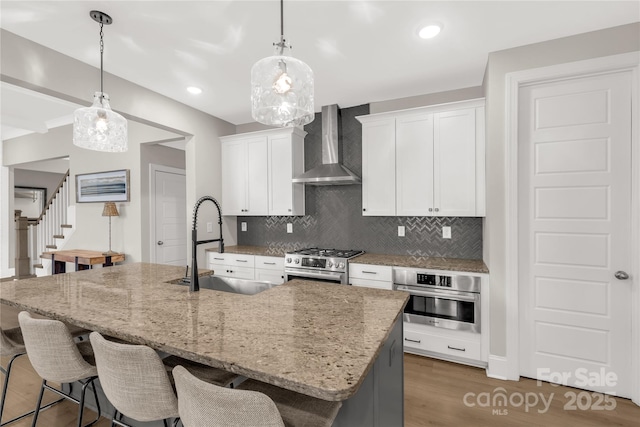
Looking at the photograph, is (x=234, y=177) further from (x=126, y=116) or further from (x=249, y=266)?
(x=126, y=116)

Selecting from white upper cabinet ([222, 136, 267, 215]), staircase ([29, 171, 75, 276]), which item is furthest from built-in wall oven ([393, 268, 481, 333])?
staircase ([29, 171, 75, 276])

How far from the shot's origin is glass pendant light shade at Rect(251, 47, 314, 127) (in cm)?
154

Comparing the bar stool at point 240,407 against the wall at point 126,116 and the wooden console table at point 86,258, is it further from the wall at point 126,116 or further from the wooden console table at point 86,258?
the wooden console table at point 86,258

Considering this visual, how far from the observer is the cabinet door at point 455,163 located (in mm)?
2898

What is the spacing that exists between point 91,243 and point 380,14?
5438 millimetres

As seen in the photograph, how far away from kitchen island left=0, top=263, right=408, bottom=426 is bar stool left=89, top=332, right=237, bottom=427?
6 cm

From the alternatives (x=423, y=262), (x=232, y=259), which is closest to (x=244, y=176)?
(x=232, y=259)

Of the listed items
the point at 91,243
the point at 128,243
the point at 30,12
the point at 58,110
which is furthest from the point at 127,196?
the point at 30,12

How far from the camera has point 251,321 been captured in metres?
1.30

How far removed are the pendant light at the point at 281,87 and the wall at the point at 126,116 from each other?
2.02 m

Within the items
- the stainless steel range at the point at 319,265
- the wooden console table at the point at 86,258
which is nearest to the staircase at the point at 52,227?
the wooden console table at the point at 86,258

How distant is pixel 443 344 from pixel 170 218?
4374 millimetres

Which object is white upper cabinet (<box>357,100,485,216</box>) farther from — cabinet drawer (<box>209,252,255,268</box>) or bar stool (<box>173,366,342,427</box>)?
bar stool (<box>173,366,342,427</box>)

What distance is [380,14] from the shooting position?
2.08 metres
